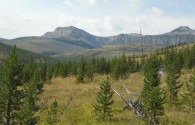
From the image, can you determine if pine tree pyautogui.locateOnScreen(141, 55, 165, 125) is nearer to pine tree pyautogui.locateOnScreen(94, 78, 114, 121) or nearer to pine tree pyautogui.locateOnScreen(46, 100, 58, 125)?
pine tree pyautogui.locateOnScreen(94, 78, 114, 121)

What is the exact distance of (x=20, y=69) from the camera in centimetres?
2634

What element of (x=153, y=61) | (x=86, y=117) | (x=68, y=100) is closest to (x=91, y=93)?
(x=68, y=100)

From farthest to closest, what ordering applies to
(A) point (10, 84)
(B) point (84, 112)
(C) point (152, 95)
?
(B) point (84, 112), (A) point (10, 84), (C) point (152, 95)

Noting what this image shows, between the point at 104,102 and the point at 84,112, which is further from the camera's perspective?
the point at 84,112

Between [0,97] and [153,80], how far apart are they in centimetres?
1741

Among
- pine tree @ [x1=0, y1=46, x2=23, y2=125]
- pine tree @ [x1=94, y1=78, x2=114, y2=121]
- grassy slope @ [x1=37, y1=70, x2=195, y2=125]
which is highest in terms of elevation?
pine tree @ [x1=0, y1=46, x2=23, y2=125]

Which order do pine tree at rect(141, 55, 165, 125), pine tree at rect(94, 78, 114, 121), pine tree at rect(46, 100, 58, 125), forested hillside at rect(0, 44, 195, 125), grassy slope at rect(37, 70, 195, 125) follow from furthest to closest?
pine tree at rect(94, 78, 114, 121), grassy slope at rect(37, 70, 195, 125), pine tree at rect(46, 100, 58, 125), forested hillside at rect(0, 44, 195, 125), pine tree at rect(141, 55, 165, 125)

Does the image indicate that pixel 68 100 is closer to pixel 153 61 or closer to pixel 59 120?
pixel 59 120

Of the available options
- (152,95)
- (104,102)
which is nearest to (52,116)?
(104,102)

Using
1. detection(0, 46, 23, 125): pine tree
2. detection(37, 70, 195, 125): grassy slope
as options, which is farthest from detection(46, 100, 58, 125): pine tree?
detection(0, 46, 23, 125): pine tree

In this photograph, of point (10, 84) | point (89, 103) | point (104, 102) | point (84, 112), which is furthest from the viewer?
point (89, 103)

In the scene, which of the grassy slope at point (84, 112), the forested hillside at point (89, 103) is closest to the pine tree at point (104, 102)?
the forested hillside at point (89, 103)

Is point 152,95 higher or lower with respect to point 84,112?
higher

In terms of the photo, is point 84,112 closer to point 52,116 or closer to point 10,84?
point 52,116
